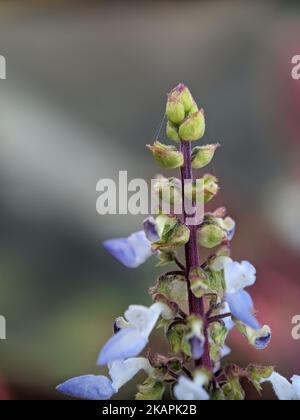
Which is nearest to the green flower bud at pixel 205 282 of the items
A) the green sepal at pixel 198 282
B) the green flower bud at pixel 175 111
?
the green sepal at pixel 198 282

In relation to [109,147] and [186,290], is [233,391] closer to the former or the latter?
[186,290]

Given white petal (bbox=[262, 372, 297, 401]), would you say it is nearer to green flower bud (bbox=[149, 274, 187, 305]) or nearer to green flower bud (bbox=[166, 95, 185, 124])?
green flower bud (bbox=[149, 274, 187, 305])

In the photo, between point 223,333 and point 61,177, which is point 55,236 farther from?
point 223,333

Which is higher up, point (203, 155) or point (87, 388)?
point (203, 155)

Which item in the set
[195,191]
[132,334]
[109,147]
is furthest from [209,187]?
[109,147]

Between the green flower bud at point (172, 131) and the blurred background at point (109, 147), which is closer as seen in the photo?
the green flower bud at point (172, 131)

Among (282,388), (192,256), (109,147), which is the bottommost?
(282,388)

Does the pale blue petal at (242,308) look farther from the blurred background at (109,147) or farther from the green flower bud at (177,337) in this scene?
the blurred background at (109,147)
